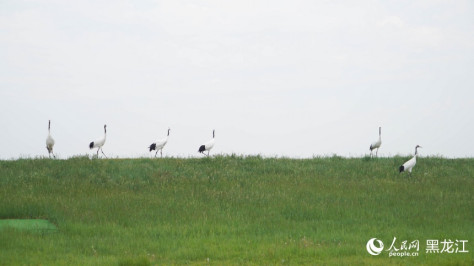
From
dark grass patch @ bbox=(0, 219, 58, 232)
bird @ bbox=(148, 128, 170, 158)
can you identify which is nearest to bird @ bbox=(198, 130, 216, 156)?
bird @ bbox=(148, 128, 170, 158)

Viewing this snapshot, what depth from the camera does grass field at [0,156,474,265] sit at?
12.4 m

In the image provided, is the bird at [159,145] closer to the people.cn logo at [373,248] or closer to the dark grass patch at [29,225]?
the dark grass patch at [29,225]

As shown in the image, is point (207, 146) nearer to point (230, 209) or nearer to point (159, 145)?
point (159, 145)

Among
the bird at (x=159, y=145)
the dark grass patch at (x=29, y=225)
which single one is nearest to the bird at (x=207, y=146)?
the bird at (x=159, y=145)

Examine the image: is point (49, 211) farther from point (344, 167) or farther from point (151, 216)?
point (344, 167)

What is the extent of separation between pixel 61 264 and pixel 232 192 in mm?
8989

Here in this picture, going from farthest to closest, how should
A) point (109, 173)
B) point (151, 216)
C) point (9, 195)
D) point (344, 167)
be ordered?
point (344, 167) → point (109, 173) → point (9, 195) → point (151, 216)

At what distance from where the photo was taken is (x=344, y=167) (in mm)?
25578

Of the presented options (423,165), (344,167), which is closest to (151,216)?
(344,167)

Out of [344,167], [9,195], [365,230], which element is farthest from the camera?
[344,167]

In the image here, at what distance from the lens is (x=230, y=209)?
1736cm

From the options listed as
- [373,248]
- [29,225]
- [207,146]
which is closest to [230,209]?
[373,248]

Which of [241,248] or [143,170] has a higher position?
[143,170]

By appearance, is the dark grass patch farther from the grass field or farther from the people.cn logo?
the people.cn logo
